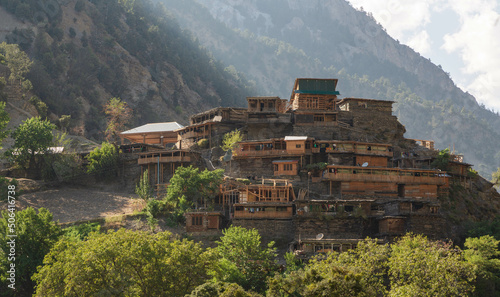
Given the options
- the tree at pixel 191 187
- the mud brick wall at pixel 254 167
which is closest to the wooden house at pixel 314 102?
the mud brick wall at pixel 254 167

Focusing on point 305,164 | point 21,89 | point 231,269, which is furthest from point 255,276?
point 21,89

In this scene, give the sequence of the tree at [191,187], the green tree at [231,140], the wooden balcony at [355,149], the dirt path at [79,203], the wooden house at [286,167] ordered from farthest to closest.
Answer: the green tree at [231,140] < the wooden balcony at [355,149] < the wooden house at [286,167] < the dirt path at [79,203] < the tree at [191,187]

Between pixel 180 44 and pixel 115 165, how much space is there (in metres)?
83.9

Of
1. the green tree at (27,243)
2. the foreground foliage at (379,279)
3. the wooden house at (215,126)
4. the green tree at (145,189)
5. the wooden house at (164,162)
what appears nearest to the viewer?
the foreground foliage at (379,279)

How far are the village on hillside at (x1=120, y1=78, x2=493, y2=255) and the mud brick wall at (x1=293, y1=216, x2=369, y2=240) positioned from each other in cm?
10

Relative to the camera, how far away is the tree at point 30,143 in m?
67.5

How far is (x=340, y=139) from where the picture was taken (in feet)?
229

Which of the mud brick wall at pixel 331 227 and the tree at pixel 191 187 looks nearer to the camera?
the mud brick wall at pixel 331 227

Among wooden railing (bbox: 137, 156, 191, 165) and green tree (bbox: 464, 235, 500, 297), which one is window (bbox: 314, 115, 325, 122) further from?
green tree (bbox: 464, 235, 500, 297)

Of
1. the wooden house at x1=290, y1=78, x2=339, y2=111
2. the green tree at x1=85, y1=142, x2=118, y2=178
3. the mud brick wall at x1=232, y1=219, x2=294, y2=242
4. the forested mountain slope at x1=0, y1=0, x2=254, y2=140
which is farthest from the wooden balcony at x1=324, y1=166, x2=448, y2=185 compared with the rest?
the forested mountain slope at x1=0, y1=0, x2=254, y2=140

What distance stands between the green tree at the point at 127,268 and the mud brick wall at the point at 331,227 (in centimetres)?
1664

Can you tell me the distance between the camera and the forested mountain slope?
106875 millimetres

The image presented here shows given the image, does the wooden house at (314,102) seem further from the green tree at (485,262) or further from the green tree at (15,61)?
the green tree at (15,61)

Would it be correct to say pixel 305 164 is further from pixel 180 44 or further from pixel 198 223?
pixel 180 44
